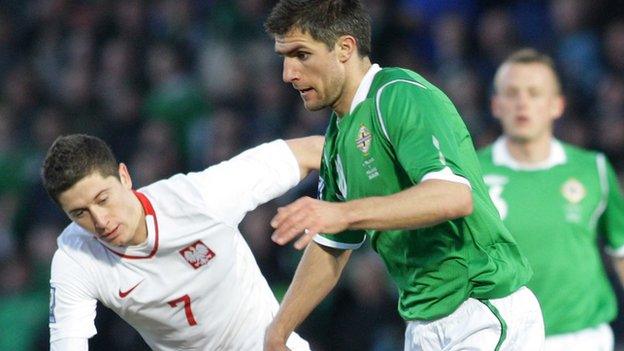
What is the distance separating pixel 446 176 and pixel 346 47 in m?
0.66

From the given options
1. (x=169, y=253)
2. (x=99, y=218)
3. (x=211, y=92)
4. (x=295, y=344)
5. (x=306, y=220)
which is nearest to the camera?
(x=306, y=220)

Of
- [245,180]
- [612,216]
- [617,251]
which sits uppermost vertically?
[245,180]

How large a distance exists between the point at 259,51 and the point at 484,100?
2.34 m

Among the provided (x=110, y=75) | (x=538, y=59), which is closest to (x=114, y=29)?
(x=110, y=75)

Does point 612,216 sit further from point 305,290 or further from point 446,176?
point 446,176

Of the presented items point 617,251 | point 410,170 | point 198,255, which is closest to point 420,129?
point 410,170

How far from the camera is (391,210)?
140 inches

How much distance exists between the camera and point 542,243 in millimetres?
6281

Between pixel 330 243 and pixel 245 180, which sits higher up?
pixel 245 180

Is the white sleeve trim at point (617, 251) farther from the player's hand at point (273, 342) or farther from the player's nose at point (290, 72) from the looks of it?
the player's nose at point (290, 72)

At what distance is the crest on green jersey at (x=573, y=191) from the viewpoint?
6.41 metres

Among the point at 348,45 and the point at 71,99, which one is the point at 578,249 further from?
the point at 71,99

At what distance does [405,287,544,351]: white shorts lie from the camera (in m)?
4.16

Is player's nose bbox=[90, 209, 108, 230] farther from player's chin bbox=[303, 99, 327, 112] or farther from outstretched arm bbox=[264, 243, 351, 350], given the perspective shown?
player's chin bbox=[303, 99, 327, 112]
